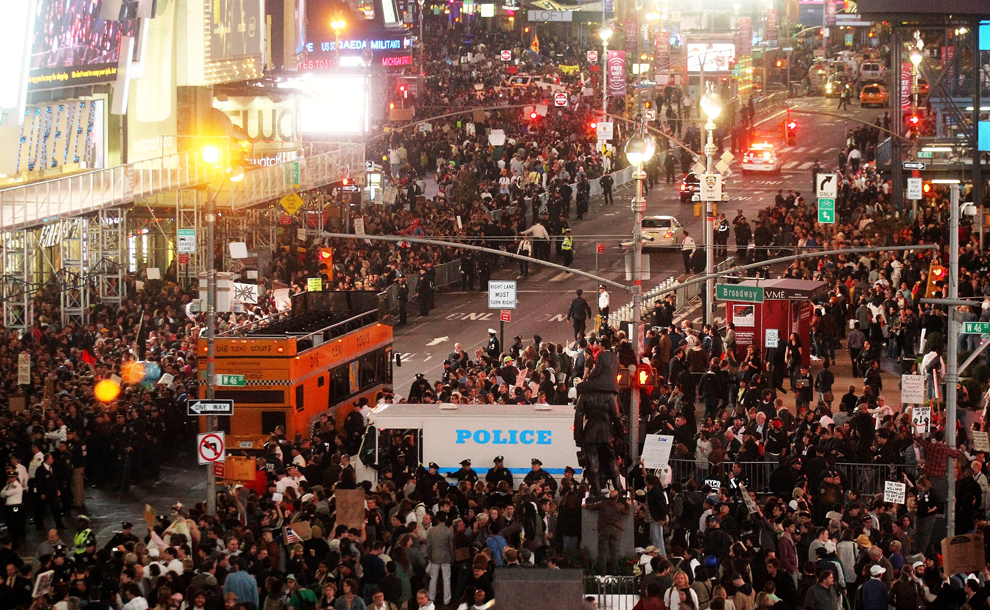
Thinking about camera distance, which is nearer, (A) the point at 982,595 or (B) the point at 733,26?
(A) the point at 982,595

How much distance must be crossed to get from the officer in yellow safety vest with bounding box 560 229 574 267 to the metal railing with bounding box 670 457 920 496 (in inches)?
908

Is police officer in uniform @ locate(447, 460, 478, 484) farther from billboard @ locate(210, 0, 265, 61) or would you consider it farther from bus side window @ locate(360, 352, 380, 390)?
billboard @ locate(210, 0, 265, 61)

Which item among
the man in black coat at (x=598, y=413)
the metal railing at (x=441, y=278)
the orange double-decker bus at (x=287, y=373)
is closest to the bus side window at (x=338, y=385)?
the orange double-decker bus at (x=287, y=373)

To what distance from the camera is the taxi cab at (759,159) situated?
6688 cm

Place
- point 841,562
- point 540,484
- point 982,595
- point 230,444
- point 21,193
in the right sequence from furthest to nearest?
1. point 21,193
2. point 230,444
3. point 540,484
4. point 841,562
5. point 982,595

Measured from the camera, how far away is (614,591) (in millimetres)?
19859

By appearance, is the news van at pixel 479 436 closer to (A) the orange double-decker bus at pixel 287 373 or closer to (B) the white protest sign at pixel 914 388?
(A) the orange double-decker bus at pixel 287 373

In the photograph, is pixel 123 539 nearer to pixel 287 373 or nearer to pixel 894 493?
pixel 287 373

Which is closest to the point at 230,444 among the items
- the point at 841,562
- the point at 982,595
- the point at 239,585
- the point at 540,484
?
the point at 540,484

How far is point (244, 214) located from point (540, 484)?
104 ft

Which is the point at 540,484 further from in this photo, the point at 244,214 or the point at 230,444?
the point at 244,214

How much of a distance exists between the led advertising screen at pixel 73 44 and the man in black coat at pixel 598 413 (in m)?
33.2

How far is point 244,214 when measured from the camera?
52.6m

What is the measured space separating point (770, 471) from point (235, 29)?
3530 centimetres
